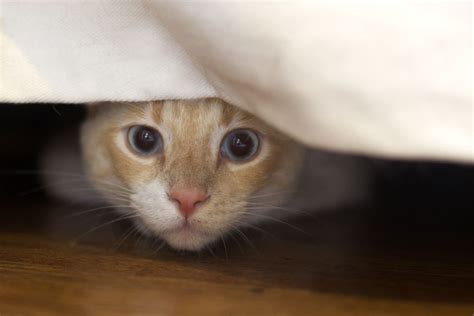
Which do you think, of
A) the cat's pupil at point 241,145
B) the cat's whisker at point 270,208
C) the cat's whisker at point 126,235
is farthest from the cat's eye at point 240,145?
the cat's whisker at point 126,235

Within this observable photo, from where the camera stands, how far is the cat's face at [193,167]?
155 cm

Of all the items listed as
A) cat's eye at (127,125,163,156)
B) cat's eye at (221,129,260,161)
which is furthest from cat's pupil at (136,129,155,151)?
cat's eye at (221,129,260,161)

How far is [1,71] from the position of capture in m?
1.41

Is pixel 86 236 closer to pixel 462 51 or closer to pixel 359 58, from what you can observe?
pixel 359 58

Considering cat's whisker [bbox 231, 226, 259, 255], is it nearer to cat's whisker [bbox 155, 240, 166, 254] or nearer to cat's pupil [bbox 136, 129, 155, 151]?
cat's whisker [bbox 155, 240, 166, 254]

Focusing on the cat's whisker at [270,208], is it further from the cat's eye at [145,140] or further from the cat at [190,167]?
the cat's eye at [145,140]

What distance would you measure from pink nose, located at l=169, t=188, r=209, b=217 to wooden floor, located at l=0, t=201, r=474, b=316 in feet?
0.40

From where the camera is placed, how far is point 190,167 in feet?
5.09

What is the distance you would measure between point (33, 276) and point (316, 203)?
100 centimetres

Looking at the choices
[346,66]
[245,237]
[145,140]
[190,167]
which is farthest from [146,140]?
[346,66]

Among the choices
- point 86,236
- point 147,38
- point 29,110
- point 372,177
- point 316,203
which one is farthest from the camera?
point 29,110

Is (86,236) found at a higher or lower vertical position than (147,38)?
lower

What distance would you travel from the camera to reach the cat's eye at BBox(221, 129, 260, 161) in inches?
65.9

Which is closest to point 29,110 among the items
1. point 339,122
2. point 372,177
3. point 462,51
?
point 372,177
